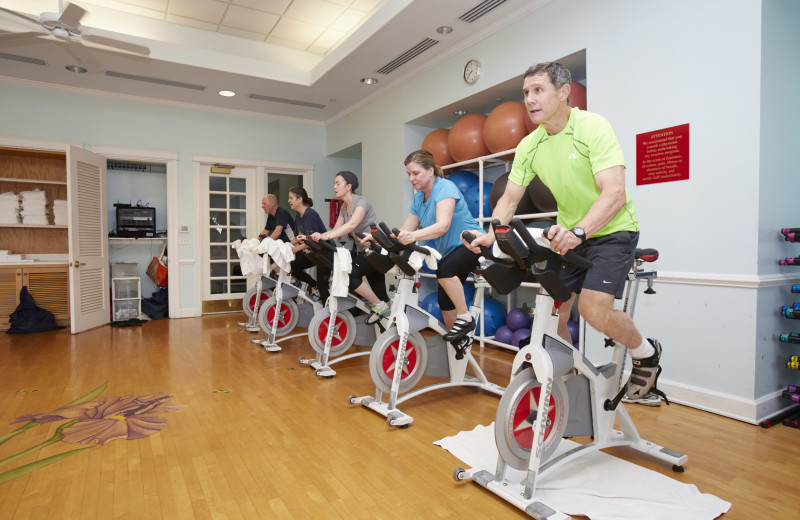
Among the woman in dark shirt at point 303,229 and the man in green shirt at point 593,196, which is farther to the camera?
the woman in dark shirt at point 303,229

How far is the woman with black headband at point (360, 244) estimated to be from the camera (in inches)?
147

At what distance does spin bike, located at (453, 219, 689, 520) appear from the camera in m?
1.69

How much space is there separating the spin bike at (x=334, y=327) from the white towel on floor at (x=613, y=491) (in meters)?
1.66

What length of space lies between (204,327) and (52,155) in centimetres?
314

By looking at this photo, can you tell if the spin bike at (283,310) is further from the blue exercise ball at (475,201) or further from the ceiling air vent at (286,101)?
the ceiling air vent at (286,101)

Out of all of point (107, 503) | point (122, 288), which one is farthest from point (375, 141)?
point (107, 503)

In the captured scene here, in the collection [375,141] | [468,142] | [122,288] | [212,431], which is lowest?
[212,431]

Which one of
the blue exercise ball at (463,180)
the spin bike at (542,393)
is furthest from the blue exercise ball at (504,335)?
the spin bike at (542,393)

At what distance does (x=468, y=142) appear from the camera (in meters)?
4.56

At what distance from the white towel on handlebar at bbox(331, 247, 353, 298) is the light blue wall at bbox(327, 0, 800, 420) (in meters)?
2.07

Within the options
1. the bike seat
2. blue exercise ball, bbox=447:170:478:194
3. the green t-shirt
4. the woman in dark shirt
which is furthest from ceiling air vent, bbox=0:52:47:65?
the bike seat

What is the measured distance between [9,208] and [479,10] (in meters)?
6.08

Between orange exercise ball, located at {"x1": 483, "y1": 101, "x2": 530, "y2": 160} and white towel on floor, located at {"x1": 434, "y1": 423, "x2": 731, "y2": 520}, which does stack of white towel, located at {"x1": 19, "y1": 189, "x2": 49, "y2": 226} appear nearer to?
orange exercise ball, located at {"x1": 483, "y1": 101, "x2": 530, "y2": 160}

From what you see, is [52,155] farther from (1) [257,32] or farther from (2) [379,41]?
(2) [379,41]
